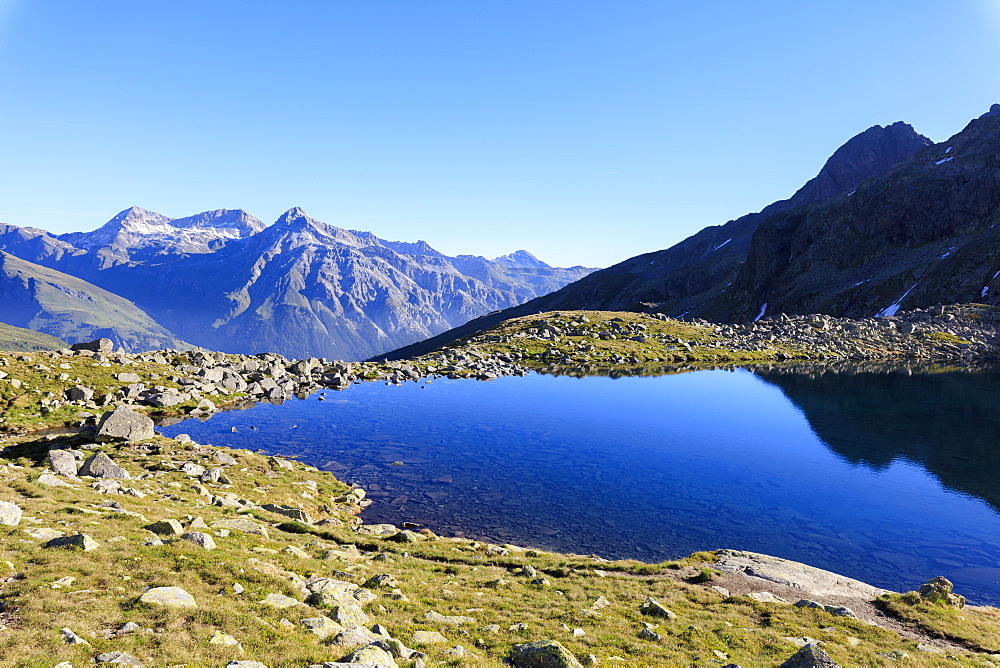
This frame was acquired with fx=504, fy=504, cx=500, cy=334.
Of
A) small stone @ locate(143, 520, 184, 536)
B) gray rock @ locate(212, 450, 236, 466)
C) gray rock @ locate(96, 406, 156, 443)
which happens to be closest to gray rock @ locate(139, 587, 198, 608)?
small stone @ locate(143, 520, 184, 536)

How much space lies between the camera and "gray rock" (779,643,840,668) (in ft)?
46.9

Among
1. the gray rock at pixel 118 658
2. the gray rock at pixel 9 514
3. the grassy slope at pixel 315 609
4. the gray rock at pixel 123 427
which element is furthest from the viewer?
the gray rock at pixel 123 427

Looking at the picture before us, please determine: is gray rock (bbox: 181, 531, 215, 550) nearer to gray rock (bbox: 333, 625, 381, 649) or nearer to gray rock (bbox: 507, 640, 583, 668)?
gray rock (bbox: 333, 625, 381, 649)

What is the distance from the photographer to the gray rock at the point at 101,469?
31281 millimetres

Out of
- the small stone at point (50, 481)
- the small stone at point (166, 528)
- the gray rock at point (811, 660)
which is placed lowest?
the gray rock at point (811, 660)

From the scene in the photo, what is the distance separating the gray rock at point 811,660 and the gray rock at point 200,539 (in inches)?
791

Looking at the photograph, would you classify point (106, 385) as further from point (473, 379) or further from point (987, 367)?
point (987, 367)

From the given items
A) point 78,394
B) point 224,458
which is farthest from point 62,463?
point 78,394

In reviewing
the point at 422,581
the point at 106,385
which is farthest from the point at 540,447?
the point at 106,385

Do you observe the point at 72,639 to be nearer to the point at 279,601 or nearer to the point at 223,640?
the point at 223,640

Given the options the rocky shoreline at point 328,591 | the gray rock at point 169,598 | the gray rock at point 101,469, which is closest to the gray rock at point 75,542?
the rocky shoreline at point 328,591

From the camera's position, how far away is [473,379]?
333 ft

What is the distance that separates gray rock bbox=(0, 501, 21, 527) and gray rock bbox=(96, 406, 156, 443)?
25857 millimetres

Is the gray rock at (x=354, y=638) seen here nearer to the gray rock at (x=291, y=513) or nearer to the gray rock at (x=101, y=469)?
the gray rock at (x=291, y=513)
